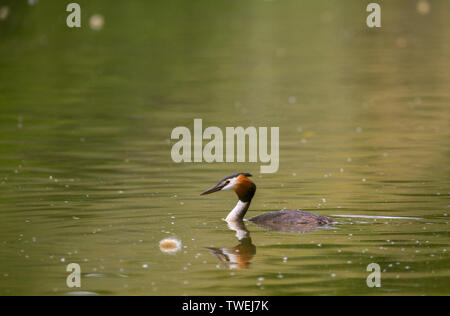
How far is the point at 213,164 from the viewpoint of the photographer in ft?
55.7

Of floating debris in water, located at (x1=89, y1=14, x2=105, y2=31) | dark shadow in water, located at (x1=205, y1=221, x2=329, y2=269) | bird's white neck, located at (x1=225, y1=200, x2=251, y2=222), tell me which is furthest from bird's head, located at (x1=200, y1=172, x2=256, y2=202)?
floating debris in water, located at (x1=89, y1=14, x2=105, y2=31)

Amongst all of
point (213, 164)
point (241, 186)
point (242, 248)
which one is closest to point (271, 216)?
point (241, 186)

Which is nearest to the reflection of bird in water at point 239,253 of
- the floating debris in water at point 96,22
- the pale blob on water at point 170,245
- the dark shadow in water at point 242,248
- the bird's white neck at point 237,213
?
the dark shadow in water at point 242,248

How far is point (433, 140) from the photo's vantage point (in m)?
18.7

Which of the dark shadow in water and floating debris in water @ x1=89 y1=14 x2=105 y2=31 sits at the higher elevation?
floating debris in water @ x1=89 y1=14 x2=105 y2=31

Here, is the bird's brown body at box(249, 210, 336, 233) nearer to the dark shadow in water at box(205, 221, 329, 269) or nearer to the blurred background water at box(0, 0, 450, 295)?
the dark shadow in water at box(205, 221, 329, 269)

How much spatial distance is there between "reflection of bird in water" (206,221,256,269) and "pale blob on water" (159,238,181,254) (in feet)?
1.12

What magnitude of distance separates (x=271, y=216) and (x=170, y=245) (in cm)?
159

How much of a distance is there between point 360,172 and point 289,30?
28.3m

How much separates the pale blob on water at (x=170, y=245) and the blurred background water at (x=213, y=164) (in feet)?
0.38

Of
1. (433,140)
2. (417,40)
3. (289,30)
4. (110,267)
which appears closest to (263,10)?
(289,30)

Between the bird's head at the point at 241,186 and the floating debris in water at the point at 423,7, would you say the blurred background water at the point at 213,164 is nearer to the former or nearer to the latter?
the bird's head at the point at 241,186

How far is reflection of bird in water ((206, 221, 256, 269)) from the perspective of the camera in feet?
36.1
